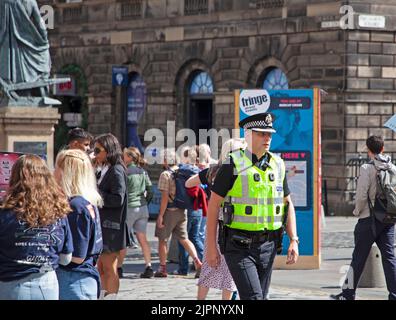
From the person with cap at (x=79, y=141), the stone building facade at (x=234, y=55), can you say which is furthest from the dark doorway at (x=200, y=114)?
the person with cap at (x=79, y=141)

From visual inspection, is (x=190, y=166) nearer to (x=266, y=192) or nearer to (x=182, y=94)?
(x=266, y=192)

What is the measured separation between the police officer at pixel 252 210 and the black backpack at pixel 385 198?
A: 11.8 ft

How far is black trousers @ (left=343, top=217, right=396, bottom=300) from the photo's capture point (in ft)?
43.7

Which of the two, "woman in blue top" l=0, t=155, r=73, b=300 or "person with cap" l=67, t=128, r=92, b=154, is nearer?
"woman in blue top" l=0, t=155, r=73, b=300

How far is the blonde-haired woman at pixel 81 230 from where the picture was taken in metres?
8.82

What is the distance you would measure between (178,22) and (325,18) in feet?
20.2

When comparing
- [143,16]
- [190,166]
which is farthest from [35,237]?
[143,16]

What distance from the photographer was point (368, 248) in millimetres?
13516

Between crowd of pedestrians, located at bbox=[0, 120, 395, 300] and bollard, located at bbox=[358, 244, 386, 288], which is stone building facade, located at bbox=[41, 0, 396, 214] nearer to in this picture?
bollard, located at bbox=[358, 244, 386, 288]

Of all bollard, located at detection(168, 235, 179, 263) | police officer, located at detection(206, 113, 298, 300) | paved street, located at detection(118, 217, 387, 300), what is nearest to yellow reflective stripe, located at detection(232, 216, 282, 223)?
police officer, located at detection(206, 113, 298, 300)

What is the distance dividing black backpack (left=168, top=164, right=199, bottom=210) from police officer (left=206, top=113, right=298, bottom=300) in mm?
7017

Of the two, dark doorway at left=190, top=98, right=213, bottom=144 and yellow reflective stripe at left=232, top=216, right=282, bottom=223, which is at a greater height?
dark doorway at left=190, top=98, right=213, bottom=144

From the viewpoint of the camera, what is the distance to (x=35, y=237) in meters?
8.04

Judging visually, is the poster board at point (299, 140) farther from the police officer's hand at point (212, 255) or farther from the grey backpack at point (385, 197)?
the police officer's hand at point (212, 255)
